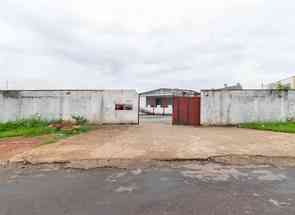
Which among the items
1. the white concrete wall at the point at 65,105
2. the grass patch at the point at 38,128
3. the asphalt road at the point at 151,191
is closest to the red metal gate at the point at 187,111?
the white concrete wall at the point at 65,105

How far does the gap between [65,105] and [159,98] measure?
63.3 ft

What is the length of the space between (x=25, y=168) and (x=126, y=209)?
10.8 feet

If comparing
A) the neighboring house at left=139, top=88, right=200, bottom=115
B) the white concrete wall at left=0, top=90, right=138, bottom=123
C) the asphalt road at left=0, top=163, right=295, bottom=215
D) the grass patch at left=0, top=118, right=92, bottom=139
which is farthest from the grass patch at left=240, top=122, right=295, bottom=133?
the neighboring house at left=139, top=88, right=200, bottom=115

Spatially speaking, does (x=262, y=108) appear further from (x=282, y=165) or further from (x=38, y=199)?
(x=38, y=199)

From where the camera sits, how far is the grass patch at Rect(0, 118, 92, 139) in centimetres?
984

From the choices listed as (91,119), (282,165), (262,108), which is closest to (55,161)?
(282,165)

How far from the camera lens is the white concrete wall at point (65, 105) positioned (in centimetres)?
1321

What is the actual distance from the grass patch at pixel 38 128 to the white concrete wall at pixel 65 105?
676 mm

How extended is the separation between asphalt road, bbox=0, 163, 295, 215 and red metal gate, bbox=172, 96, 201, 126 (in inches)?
357

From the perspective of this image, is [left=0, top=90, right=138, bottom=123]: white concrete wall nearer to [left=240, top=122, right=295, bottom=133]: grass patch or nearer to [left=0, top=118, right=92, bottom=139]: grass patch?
[left=0, top=118, right=92, bottom=139]: grass patch

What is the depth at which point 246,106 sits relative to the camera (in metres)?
13.1

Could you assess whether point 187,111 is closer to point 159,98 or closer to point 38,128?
point 38,128

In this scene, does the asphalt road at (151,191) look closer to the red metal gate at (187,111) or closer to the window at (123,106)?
the window at (123,106)

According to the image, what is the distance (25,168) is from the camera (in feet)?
15.8
